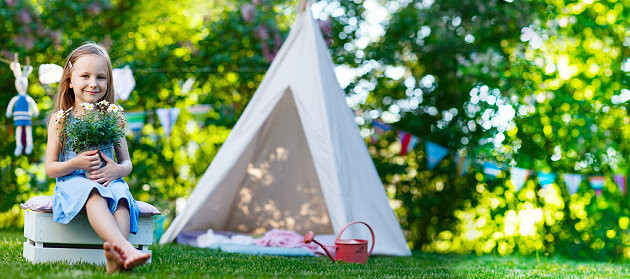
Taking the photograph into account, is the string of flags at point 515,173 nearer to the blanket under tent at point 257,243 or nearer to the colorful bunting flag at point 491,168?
the colorful bunting flag at point 491,168

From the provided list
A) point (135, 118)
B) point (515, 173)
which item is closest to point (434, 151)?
point (515, 173)

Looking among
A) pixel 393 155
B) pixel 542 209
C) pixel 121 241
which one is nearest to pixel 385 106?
pixel 393 155

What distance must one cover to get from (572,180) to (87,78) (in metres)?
3.81

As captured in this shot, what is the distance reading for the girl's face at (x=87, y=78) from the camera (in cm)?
237

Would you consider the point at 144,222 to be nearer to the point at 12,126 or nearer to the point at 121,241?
the point at 121,241

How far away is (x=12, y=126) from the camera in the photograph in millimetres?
5012

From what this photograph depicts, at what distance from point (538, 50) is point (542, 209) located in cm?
141

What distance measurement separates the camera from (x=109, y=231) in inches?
80.9

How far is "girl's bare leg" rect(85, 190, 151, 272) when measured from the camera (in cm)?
193

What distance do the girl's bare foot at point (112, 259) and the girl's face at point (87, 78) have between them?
2.39ft

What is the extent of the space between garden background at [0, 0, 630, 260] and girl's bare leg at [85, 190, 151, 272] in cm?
295

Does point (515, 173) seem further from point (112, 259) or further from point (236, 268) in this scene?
point (112, 259)

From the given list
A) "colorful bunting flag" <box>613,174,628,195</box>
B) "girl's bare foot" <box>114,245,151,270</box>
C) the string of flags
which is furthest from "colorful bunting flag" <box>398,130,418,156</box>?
"girl's bare foot" <box>114,245,151,270</box>

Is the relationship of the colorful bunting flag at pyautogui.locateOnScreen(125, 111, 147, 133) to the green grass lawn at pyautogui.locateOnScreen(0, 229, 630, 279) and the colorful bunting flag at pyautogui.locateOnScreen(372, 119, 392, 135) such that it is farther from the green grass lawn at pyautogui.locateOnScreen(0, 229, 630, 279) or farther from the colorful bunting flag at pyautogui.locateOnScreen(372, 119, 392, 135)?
the colorful bunting flag at pyautogui.locateOnScreen(372, 119, 392, 135)
